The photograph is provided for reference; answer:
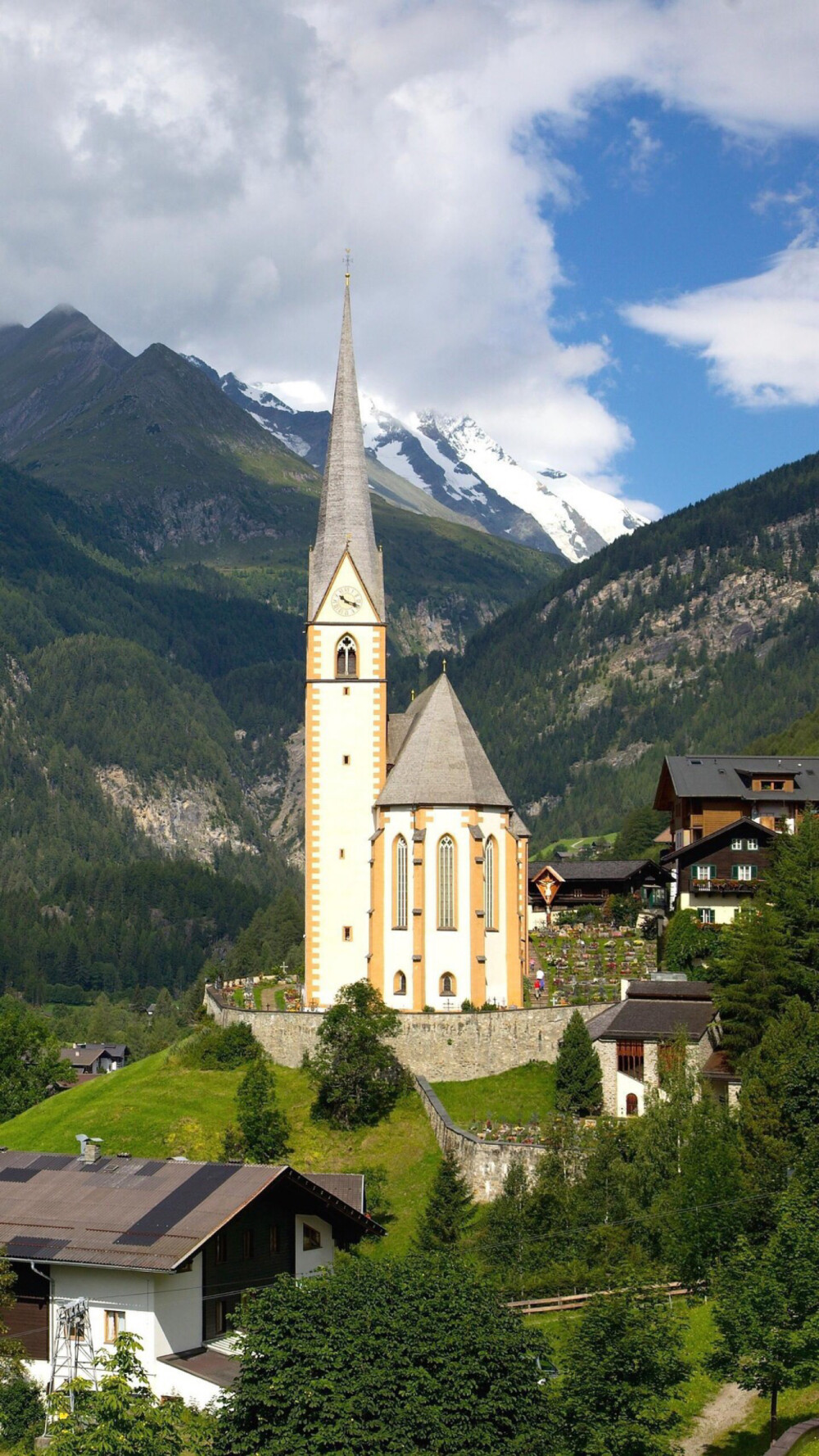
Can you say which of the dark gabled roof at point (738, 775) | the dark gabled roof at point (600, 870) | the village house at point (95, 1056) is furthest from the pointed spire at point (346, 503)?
the village house at point (95, 1056)

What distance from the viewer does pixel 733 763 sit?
352ft

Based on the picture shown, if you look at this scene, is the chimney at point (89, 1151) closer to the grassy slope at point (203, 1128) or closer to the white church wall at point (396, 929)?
the grassy slope at point (203, 1128)

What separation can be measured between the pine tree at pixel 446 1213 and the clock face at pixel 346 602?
3673 cm

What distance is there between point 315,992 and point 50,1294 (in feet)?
131

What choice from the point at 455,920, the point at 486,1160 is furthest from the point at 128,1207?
the point at 455,920

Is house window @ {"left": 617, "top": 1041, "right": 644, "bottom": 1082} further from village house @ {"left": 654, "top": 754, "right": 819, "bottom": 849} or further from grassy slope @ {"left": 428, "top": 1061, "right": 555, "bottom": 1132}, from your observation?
village house @ {"left": 654, "top": 754, "right": 819, "bottom": 849}

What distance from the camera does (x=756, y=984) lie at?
75.9 metres

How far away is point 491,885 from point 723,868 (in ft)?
43.5

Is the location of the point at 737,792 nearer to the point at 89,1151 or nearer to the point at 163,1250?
the point at 89,1151

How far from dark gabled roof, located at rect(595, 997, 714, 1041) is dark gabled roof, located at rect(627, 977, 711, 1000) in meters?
1.00

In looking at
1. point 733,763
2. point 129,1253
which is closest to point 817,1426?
point 129,1253

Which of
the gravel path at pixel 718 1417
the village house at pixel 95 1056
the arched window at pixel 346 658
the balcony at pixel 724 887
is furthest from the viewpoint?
the village house at pixel 95 1056

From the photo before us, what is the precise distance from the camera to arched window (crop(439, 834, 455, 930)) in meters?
92.7

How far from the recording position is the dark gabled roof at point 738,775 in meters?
103
